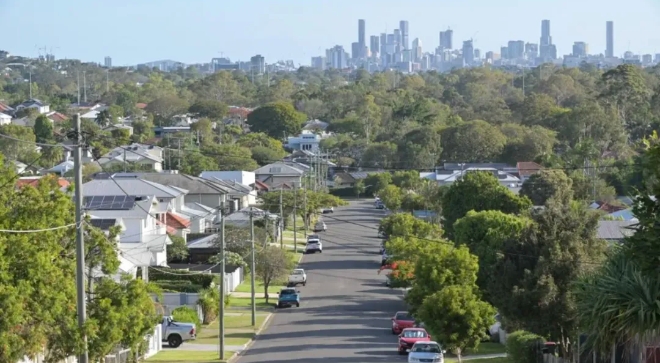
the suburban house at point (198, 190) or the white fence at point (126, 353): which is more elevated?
the suburban house at point (198, 190)

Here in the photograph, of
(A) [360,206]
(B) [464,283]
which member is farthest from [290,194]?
(B) [464,283]

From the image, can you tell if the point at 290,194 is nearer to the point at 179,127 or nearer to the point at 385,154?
the point at 385,154

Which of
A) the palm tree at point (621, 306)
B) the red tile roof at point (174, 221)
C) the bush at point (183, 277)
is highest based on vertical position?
the palm tree at point (621, 306)

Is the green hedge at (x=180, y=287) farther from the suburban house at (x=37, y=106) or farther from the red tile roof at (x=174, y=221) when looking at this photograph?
the suburban house at (x=37, y=106)

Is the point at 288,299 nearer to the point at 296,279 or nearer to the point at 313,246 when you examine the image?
the point at 296,279

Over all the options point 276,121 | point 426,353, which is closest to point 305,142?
point 276,121

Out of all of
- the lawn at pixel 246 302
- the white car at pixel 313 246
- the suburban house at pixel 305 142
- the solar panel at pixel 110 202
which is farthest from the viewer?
the suburban house at pixel 305 142

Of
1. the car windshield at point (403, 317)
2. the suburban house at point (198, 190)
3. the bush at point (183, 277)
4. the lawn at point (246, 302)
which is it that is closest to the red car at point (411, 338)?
the car windshield at point (403, 317)

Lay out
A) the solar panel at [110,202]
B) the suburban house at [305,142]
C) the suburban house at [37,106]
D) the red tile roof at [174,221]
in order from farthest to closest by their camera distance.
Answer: the suburban house at [37,106] → the suburban house at [305,142] → the red tile roof at [174,221] → the solar panel at [110,202]
